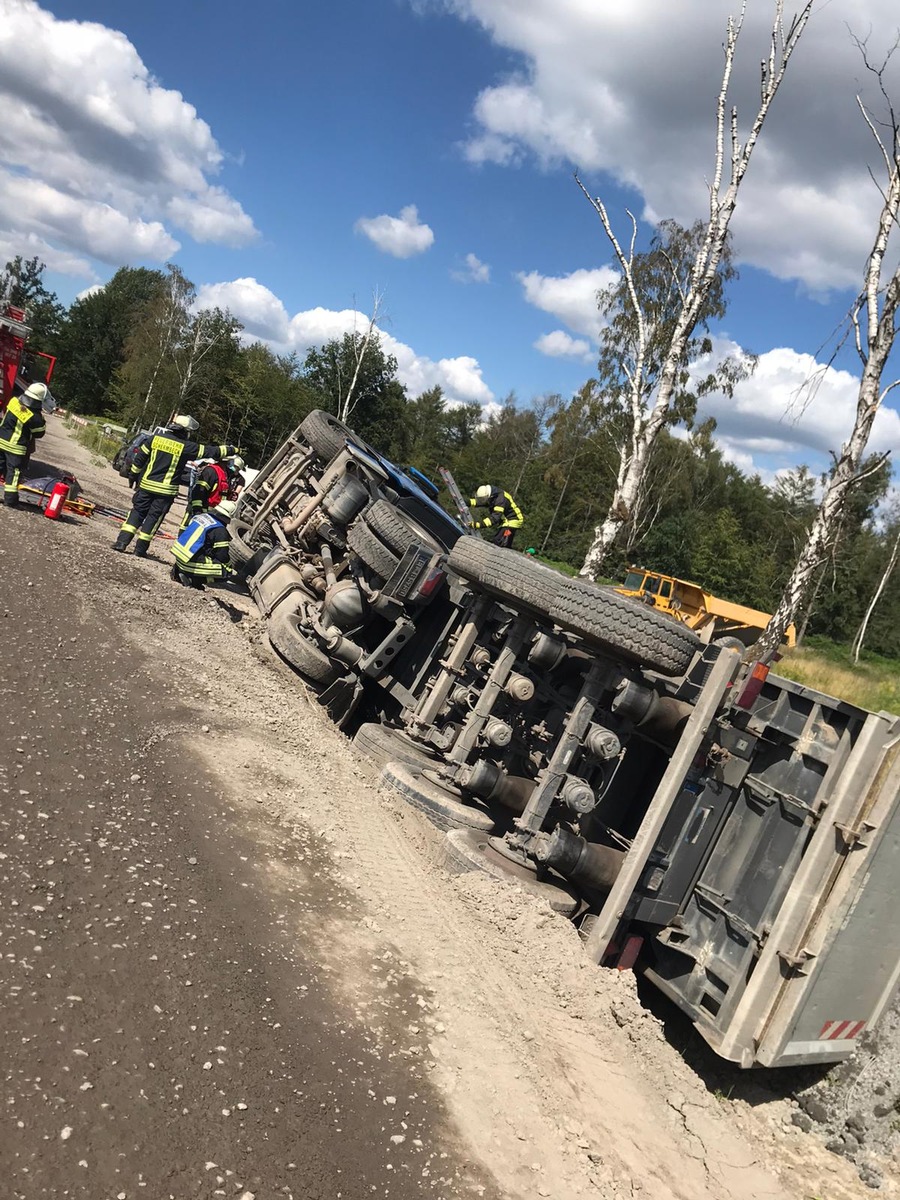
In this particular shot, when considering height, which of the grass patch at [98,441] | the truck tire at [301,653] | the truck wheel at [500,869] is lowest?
the truck wheel at [500,869]

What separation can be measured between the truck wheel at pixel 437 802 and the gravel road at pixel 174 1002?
80 centimetres

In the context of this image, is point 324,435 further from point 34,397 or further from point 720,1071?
point 720,1071

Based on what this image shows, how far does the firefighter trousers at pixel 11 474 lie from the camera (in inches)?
362

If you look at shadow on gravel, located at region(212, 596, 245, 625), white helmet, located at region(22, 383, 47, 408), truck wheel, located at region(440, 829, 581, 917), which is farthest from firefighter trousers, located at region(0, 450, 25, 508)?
truck wheel, located at region(440, 829, 581, 917)

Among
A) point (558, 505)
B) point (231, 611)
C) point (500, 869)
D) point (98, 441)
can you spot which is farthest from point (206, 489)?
point (558, 505)

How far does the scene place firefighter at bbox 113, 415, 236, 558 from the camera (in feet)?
29.2

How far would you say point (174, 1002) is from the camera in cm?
266

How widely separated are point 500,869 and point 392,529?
274cm

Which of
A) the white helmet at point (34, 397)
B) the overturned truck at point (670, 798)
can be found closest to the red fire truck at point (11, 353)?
the white helmet at point (34, 397)

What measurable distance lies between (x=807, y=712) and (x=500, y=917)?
1688 mm

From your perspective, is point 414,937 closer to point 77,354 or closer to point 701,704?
point 701,704

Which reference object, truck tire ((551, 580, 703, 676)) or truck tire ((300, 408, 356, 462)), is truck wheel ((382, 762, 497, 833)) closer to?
truck tire ((551, 580, 703, 676))

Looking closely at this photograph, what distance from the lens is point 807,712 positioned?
3979mm

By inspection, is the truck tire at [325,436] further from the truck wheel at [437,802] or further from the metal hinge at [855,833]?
the metal hinge at [855,833]
